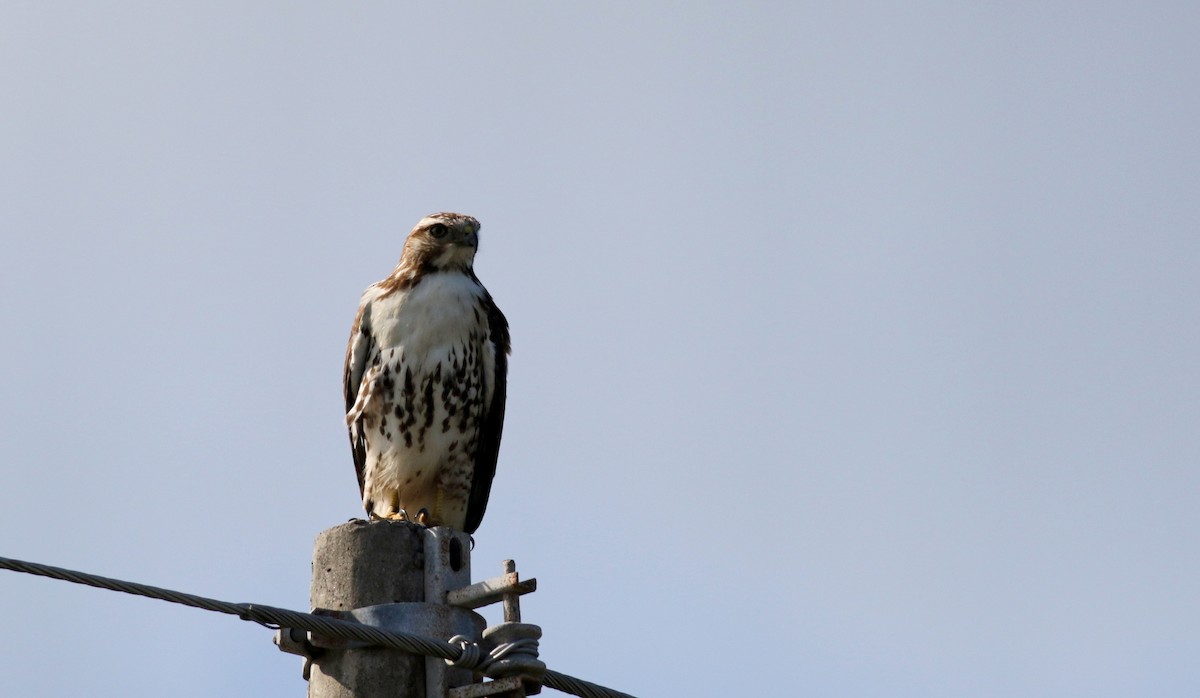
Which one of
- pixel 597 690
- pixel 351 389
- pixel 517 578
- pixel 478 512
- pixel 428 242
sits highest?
pixel 428 242

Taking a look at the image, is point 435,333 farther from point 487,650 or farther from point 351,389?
point 487,650

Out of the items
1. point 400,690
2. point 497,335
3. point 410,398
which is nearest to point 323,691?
point 400,690

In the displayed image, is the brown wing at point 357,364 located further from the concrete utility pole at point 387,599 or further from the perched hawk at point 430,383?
the concrete utility pole at point 387,599

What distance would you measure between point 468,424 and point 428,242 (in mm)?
1183

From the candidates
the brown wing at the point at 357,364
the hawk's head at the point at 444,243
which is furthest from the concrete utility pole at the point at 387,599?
the hawk's head at the point at 444,243

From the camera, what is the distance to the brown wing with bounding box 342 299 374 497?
9.20 metres

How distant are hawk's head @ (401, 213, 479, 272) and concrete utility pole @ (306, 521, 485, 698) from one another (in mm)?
4100

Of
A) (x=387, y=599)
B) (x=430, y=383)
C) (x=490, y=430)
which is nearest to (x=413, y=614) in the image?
(x=387, y=599)

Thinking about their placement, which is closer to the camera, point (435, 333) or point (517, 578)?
point (517, 578)

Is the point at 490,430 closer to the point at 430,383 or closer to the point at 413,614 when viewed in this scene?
the point at 430,383

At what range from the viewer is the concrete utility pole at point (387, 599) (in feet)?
17.2

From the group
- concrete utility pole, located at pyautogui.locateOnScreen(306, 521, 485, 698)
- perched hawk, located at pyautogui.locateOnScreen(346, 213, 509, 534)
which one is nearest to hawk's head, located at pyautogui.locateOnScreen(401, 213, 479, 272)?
perched hawk, located at pyautogui.locateOnScreen(346, 213, 509, 534)

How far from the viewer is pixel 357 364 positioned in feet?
30.6

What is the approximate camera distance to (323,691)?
5.32 meters
